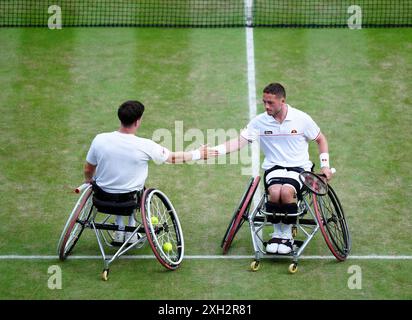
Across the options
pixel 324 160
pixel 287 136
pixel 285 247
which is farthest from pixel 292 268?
pixel 287 136

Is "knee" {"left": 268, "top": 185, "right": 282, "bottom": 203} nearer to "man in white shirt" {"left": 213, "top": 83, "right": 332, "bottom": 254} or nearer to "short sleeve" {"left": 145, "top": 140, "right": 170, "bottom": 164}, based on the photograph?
"man in white shirt" {"left": 213, "top": 83, "right": 332, "bottom": 254}

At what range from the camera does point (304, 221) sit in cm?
1042

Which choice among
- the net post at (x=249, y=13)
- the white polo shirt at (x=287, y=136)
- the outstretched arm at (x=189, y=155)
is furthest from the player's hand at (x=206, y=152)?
the net post at (x=249, y=13)

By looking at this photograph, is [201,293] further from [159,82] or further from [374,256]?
[159,82]

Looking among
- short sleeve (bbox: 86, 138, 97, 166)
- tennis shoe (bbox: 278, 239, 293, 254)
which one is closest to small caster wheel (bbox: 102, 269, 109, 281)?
short sleeve (bbox: 86, 138, 97, 166)

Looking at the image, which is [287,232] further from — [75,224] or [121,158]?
[75,224]

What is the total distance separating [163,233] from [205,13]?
294 inches

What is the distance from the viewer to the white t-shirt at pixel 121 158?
990 cm

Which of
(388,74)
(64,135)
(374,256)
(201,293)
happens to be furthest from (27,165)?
(388,74)

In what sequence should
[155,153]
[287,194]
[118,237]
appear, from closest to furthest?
[155,153] → [287,194] → [118,237]

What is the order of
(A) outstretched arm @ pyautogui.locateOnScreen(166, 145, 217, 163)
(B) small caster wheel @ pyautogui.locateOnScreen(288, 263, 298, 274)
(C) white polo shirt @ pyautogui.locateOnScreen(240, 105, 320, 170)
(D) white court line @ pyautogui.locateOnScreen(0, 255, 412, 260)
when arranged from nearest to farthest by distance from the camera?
(B) small caster wheel @ pyautogui.locateOnScreen(288, 263, 298, 274)
(A) outstretched arm @ pyautogui.locateOnScreen(166, 145, 217, 163)
(D) white court line @ pyautogui.locateOnScreen(0, 255, 412, 260)
(C) white polo shirt @ pyautogui.locateOnScreen(240, 105, 320, 170)

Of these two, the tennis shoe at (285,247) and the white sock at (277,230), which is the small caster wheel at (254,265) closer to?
the tennis shoe at (285,247)

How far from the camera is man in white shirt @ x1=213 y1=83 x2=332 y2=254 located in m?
10.2

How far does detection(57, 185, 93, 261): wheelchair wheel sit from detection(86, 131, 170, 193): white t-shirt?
255mm
